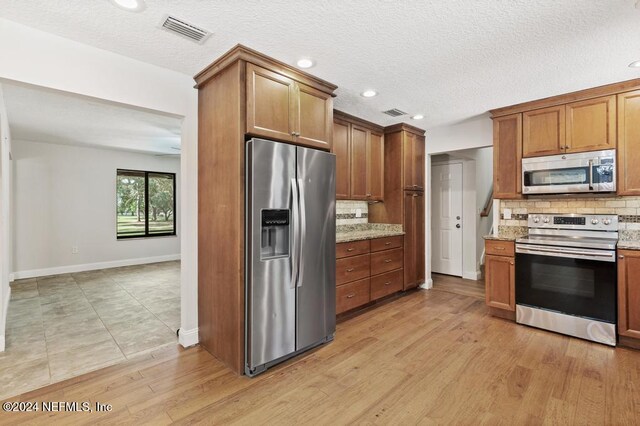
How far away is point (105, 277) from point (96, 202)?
1727mm

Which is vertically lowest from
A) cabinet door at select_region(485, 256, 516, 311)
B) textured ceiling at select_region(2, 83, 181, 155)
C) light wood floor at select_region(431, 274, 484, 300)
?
light wood floor at select_region(431, 274, 484, 300)

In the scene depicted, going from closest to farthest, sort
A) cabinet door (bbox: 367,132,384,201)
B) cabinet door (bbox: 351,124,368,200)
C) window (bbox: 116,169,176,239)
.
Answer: cabinet door (bbox: 351,124,368,200), cabinet door (bbox: 367,132,384,201), window (bbox: 116,169,176,239)

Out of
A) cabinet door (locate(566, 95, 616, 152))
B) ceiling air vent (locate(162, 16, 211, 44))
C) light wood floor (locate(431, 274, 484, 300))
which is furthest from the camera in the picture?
light wood floor (locate(431, 274, 484, 300))

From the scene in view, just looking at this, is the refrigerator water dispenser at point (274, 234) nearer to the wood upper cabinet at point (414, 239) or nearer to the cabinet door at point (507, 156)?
the wood upper cabinet at point (414, 239)

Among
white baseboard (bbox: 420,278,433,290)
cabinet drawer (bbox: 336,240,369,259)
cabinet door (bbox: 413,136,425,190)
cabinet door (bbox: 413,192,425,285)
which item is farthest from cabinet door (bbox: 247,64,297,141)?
white baseboard (bbox: 420,278,433,290)

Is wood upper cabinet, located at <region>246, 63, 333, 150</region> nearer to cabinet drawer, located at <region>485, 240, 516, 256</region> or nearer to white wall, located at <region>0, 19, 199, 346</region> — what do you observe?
white wall, located at <region>0, 19, 199, 346</region>

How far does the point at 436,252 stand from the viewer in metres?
6.00

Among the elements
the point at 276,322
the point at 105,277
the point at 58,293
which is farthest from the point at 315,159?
the point at 105,277

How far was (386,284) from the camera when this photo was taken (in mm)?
4090

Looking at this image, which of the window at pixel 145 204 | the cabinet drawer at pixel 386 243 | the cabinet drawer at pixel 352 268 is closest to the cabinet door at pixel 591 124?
the cabinet drawer at pixel 386 243

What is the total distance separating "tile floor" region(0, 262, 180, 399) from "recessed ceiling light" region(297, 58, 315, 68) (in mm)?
2887

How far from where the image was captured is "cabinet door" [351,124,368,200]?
4078 mm

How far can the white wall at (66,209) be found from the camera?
219 inches

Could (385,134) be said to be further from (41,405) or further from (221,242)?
(41,405)
